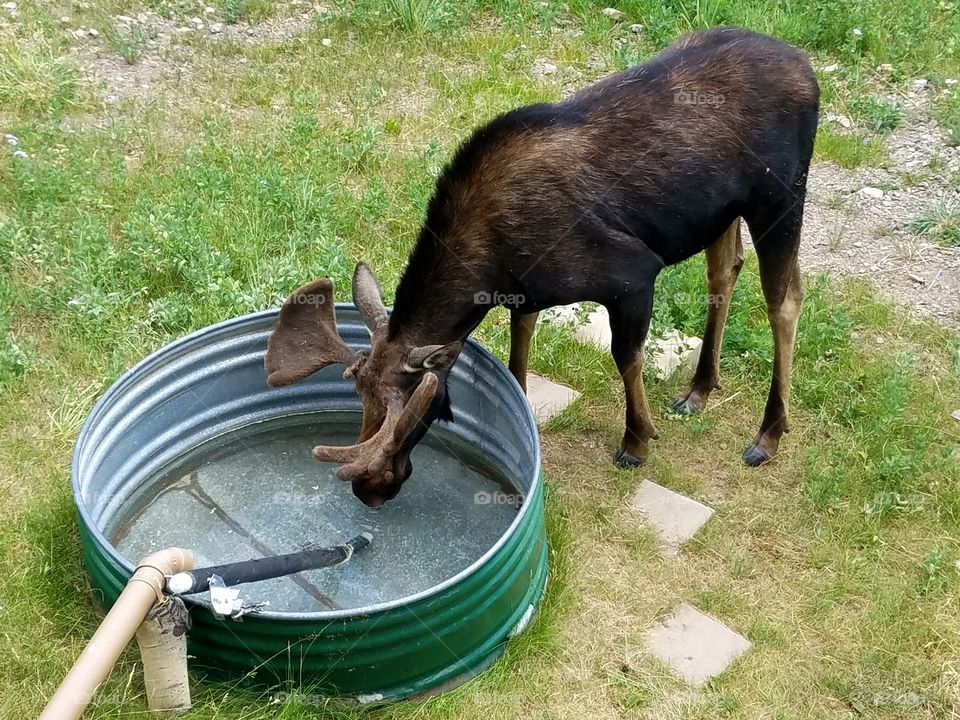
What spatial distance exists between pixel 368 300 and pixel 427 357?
18.4 inches

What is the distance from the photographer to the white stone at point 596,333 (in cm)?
562

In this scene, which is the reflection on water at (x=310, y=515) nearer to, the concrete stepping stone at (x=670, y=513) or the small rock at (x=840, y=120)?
the concrete stepping stone at (x=670, y=513)

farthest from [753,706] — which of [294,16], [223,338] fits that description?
[294,16]

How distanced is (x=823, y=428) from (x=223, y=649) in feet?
10.4

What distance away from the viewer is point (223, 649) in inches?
137

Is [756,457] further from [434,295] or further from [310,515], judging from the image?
[310,515]

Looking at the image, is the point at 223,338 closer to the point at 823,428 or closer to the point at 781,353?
the point at 781,353

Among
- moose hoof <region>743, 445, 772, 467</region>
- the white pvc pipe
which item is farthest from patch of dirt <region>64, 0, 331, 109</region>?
the white pvc pipe

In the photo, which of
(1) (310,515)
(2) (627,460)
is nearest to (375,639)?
(1) (310,515)

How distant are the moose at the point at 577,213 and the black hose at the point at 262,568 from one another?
26cm

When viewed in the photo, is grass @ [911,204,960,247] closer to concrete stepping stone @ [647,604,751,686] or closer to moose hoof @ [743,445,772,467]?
moose hoof @ [743,445,772,467]

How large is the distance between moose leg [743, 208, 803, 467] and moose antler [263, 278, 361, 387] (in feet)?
6.37

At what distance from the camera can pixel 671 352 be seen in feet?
18.1

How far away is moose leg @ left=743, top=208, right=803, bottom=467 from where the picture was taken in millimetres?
4668
